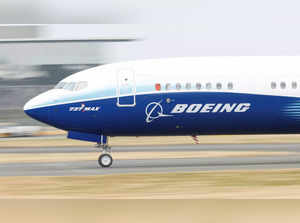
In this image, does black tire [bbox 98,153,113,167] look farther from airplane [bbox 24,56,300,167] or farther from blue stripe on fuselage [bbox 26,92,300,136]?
blue stripe on fuselage [bbox 26,92,300,136]

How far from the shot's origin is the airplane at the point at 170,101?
953 inches

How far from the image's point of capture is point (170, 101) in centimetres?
2433

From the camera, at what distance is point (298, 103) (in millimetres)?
24750

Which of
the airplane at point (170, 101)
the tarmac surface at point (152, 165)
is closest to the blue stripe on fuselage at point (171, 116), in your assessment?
the airplane at point (170, 101)

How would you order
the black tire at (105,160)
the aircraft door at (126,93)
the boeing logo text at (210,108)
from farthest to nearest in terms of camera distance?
the black tire at (105,160), the boeing logo text at (210,108), the aircraft door at (126,93)

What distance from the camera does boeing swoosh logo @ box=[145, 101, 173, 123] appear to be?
957 inches

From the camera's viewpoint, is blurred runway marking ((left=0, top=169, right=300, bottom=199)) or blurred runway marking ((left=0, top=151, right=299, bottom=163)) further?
blurred runway marking ((left=0, top=151, right=299, bottom=163))

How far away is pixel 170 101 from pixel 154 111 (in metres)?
0.62

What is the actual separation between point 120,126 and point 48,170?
108 inches

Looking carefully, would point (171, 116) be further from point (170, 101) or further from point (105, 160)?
point (105, 160)

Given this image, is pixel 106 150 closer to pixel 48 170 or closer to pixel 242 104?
pixel 48 170

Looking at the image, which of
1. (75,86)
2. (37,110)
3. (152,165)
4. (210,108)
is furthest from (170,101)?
(37,110)

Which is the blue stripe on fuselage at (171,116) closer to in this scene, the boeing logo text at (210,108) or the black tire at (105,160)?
the boeing logo text at (210,108)

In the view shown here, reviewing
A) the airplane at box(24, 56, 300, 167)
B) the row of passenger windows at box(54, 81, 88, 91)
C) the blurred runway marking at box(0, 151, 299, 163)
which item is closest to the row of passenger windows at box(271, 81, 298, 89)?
the airplane at box(24, 56, 300, 167)
